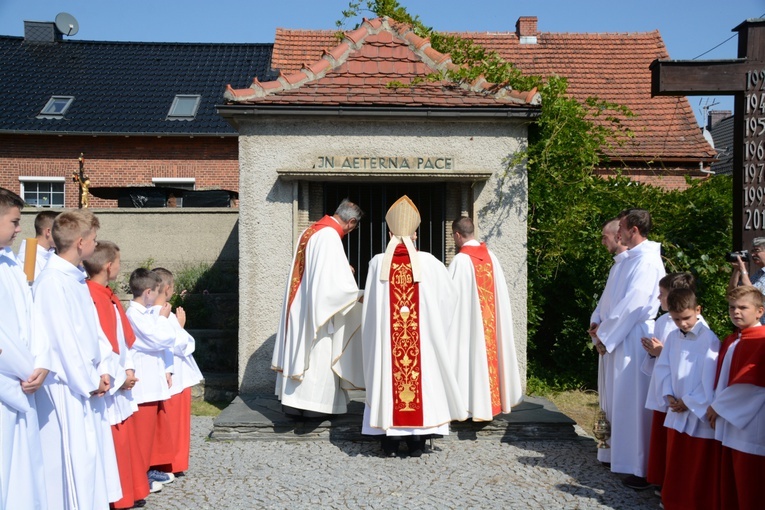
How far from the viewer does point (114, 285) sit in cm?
1255

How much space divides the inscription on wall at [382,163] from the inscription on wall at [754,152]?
311 centimetres

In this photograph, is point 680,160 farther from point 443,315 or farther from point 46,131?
point 46,131

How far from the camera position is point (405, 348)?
6938 mm

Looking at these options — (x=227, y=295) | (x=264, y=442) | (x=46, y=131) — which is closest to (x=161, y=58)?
(x=46, y=131)

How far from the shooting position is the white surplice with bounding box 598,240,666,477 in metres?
6.18

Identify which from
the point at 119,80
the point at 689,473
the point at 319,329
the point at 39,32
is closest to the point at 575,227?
the point at 319,329

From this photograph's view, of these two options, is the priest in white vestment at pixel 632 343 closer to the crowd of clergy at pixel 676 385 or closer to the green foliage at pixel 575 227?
the crowd of clergy at pixel 676 385

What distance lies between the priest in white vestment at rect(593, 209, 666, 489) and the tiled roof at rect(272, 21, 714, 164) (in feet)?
37.5

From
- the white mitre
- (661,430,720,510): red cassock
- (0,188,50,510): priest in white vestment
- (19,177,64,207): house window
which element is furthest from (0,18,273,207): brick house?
(661,430,720,510): red cassock

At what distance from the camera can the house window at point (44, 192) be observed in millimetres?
22872

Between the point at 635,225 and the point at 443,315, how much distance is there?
187 centimetres

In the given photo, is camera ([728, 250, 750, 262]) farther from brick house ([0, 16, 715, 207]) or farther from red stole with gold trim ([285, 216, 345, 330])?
brick house ([0, 16, 715, 207])

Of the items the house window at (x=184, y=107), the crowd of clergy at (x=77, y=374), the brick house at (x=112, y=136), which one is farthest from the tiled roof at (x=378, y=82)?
the house window at (x=184, y=107)

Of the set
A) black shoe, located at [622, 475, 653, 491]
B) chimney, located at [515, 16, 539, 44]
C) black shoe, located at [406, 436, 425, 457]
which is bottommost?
black shoe, located at [622, 475, 653, 491]
